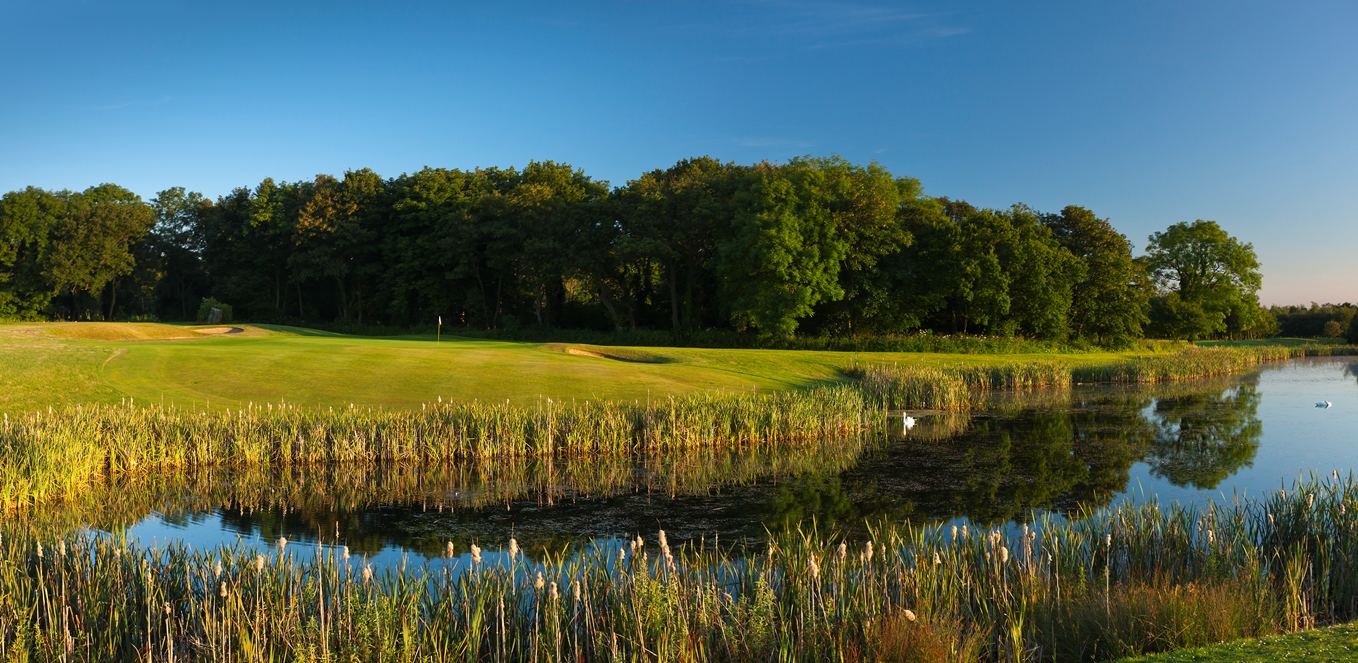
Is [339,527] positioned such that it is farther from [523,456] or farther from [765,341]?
[765,341]

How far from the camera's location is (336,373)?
2305 centimetres

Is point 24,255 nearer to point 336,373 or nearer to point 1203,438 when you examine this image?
point 336,373

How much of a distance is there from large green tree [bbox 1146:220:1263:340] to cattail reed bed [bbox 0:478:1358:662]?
67094 millimetres

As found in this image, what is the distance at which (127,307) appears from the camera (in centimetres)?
7088

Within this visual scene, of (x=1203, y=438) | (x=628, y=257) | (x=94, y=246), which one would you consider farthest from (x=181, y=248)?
(x=1203, y=438)

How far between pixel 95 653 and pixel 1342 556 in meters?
10.6

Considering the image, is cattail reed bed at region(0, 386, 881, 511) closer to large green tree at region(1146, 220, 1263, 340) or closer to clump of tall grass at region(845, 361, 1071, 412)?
clump of tall grass at region(845, 361, 1071, 412)

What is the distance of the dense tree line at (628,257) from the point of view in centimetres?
4978

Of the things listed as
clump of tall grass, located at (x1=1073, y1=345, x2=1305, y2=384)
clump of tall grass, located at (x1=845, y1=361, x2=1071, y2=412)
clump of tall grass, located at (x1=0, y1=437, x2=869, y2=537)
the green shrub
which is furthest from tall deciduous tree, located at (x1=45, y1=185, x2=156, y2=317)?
clump of tall grass, located at (x1=1073, y1=345, x2=1305, y2=384)

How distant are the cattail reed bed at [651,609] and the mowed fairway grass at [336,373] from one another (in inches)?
492

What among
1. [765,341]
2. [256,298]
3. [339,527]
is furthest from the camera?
[256,298]

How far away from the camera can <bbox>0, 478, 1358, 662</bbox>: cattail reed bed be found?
592cm

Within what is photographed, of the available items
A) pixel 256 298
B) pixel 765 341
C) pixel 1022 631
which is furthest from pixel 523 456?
pixel 256 298

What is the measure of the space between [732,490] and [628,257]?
40400 mm
